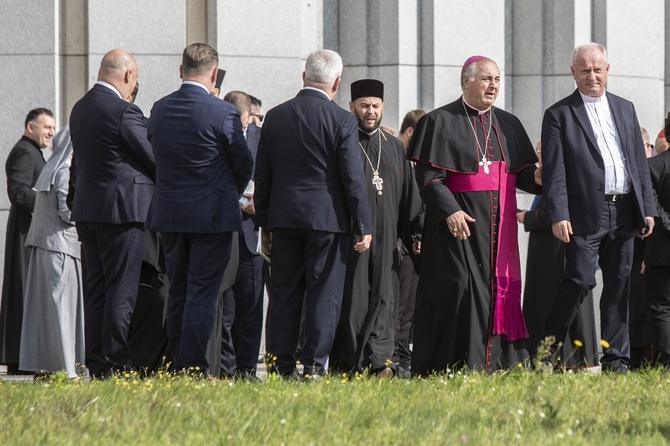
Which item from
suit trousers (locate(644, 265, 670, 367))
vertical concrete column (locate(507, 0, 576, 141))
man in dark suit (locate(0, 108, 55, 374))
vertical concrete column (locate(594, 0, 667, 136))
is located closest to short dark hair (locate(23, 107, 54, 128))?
man in dark suit (locate(0, 108, 55, 374))

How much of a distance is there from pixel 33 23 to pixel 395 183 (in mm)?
3654

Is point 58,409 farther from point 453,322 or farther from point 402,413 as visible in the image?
point 453,322

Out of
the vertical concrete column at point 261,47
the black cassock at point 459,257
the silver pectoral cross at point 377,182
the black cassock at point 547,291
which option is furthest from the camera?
the vertical concrete column at point 261,47

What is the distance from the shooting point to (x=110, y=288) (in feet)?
27.0

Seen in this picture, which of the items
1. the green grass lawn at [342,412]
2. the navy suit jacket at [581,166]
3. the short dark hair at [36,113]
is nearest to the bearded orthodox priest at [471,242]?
the navy suit jacket at [581,166]

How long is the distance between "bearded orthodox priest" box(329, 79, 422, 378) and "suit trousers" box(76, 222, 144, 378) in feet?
5.08

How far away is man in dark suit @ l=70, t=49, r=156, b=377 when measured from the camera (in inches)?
322

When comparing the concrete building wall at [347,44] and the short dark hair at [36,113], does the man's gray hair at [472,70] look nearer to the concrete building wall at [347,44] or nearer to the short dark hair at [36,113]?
the concrete building wall at [347,44]

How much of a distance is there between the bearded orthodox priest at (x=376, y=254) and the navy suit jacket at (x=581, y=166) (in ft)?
4.24

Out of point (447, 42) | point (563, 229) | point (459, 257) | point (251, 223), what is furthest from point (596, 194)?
point (447, 42)

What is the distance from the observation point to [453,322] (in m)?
8.34

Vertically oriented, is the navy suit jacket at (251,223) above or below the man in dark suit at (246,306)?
above

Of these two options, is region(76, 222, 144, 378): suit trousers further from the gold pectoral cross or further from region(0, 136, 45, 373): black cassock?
the gold pectoral cross

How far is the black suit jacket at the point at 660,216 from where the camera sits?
9.02 m
